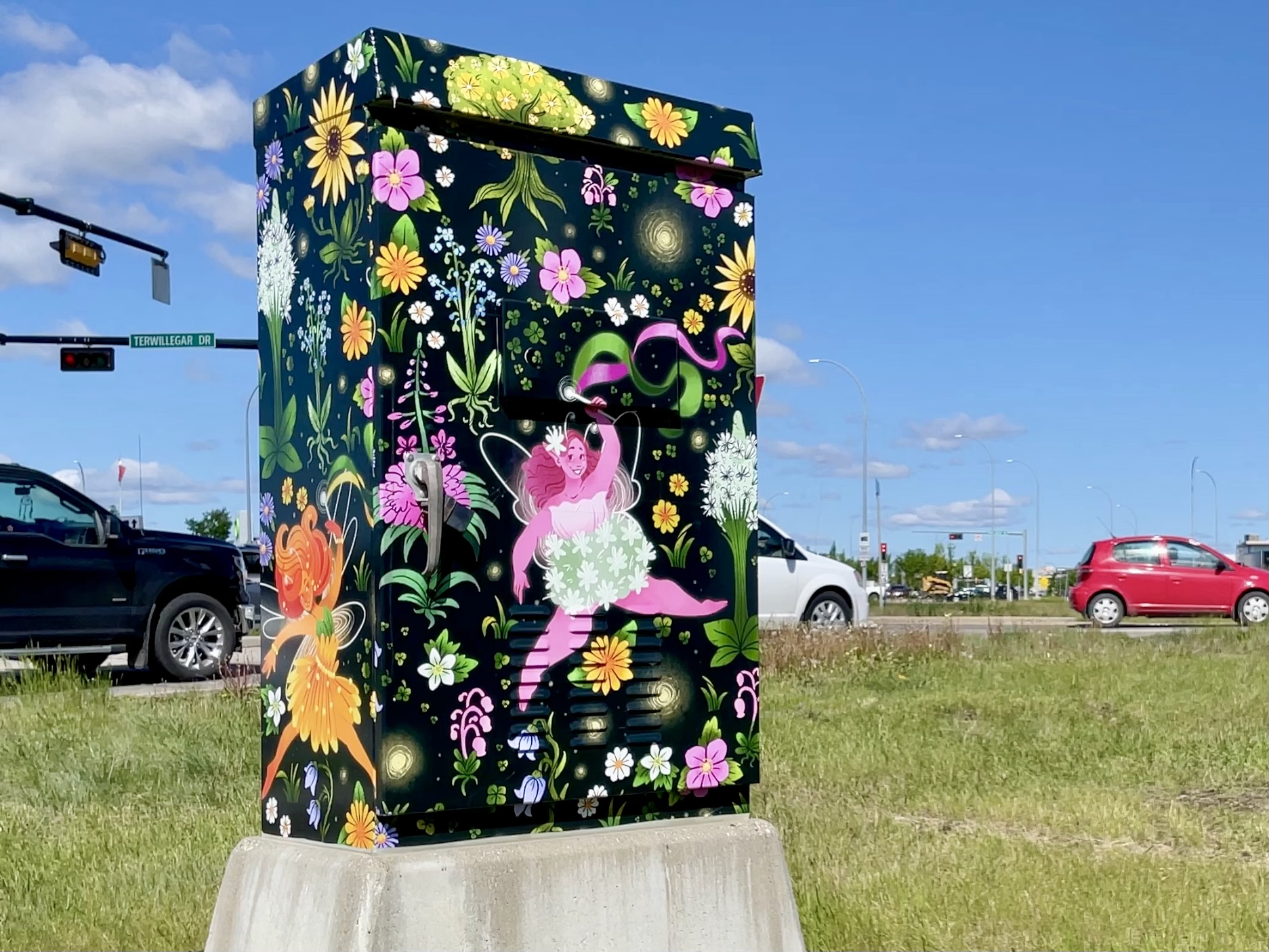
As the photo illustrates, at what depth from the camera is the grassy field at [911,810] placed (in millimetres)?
5039

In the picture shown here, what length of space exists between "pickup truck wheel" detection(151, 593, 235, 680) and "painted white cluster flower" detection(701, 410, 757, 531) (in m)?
10.6

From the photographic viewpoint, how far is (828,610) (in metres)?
18.9

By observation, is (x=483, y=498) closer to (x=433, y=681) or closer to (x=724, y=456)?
(x=433, y=681)

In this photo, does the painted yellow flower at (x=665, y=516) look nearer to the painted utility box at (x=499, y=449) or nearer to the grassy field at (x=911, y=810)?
the painted utility box at (x=499, y=449)

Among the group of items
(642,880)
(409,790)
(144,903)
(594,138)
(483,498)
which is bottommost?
(144,903)

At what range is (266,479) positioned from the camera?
13.4 ft

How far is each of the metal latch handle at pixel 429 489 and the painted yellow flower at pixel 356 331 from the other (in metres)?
0.29

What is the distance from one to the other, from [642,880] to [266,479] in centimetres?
149

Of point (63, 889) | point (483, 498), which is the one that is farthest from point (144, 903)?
point (483, 498)

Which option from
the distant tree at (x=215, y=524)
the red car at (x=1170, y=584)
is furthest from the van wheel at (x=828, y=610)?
the distant tree at (x=215, y=524)

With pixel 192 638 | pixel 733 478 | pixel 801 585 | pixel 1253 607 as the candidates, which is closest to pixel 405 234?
pixel 733 478

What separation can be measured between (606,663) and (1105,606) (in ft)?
82.3

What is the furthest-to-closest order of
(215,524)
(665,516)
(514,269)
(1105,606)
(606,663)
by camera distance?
(215,524) < (1105,606) < (665,516) < (606,663) < (514,269)

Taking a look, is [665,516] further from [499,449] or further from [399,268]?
[399,268]
